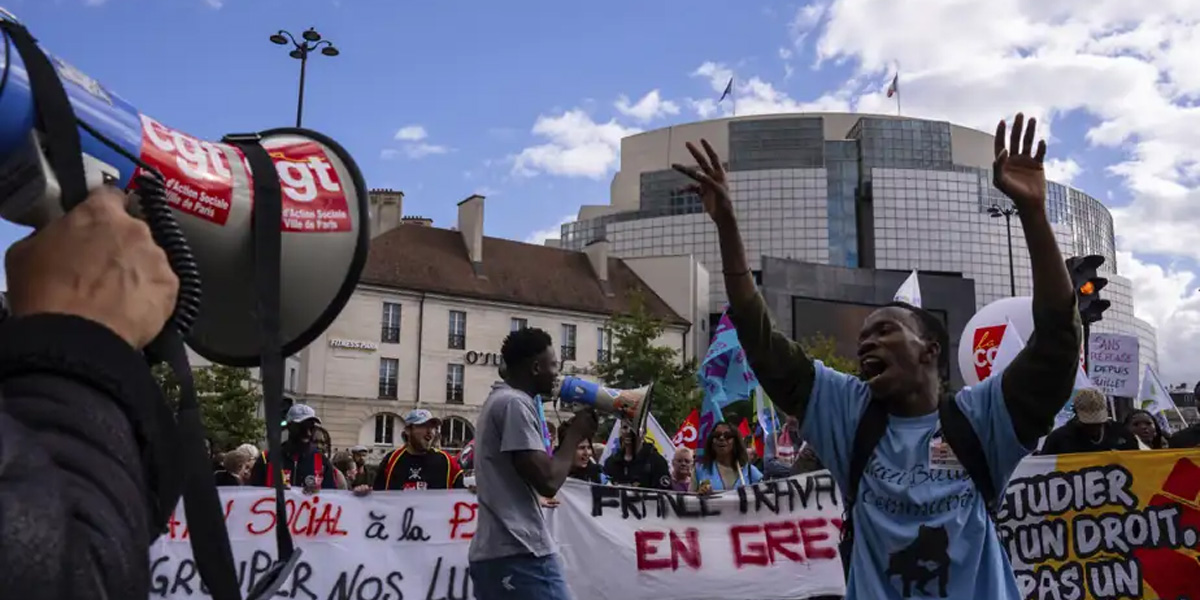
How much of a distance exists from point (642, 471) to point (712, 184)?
23.0 ft

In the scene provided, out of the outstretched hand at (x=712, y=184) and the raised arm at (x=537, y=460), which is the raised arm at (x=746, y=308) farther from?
the raised arm at (x=537, y=460)

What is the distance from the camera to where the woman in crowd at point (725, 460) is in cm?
852

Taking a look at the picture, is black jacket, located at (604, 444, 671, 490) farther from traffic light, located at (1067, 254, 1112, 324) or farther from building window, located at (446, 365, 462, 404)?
building window, located at (446, 365, 462, 404)

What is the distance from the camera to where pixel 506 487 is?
14.6 feet

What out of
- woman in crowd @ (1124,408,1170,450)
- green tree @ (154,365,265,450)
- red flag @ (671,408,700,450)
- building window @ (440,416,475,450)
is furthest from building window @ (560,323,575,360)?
woman in crowd @ (1124,408,1170,450)

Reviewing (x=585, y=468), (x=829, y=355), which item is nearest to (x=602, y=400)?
(x=585, y=468)

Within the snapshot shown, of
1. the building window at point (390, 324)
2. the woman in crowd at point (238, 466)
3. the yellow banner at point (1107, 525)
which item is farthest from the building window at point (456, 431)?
the yellow banner at point (1107, 525)

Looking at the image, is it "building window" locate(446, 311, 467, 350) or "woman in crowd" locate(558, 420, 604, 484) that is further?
"building window" locate(446, 311, 467, 350)

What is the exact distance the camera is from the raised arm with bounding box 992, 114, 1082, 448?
253cm

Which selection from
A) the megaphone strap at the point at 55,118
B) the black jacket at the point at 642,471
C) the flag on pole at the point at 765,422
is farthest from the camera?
the flag on pole at the point at 765,422

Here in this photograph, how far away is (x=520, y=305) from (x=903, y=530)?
44533 millimetres

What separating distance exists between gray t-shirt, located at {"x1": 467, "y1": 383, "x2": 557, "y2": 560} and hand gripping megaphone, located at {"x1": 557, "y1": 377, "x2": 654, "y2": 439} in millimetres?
245

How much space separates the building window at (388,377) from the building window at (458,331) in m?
2.76

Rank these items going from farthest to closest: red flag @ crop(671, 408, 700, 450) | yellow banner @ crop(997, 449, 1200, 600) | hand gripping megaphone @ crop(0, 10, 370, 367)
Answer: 1. red flag @ crop(671, 408, 700, 450)
2. yellow banner @ crop(997, 449, 1200, 600)
3. hand gripping megaphone @ crop(0, 10, 370, 367)
